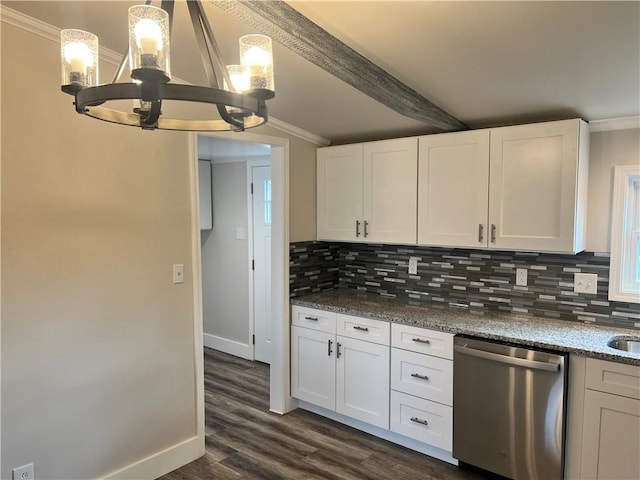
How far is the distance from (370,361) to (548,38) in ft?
6.93

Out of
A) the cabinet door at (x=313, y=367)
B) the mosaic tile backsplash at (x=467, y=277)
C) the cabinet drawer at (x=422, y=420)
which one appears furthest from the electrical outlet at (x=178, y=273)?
the cabinet drawer at (x=422, y=420)

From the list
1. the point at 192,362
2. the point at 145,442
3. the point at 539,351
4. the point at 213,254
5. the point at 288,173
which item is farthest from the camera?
the point at 213,254

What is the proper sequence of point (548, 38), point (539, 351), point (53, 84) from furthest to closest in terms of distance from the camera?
1. point (539, 351)
2. point (53, 84)
3. point (548, 38)

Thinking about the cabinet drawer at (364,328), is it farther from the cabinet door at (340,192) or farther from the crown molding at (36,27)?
the crown molding at (36,27)

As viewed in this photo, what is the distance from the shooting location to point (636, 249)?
264 cm

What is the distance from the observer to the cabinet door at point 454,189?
2.79m

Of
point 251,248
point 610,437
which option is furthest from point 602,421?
point 251,248

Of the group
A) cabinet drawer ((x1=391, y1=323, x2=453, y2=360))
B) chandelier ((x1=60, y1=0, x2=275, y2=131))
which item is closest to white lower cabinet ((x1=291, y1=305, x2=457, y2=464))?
cabinet drawer ((x1=391, y1=323, x2=453, y2=360))

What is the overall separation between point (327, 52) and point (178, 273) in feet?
5.06

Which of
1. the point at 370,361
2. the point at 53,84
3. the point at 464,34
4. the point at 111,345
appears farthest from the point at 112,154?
the point at 370,361

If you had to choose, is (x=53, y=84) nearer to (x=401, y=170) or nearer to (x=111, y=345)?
(x=111, y=345)

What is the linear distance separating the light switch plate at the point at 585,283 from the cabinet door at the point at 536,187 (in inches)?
10.3

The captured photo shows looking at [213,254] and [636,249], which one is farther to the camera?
[213,254]

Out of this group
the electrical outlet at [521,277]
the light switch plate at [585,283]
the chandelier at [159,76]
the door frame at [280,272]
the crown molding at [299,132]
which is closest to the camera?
the chandelier at [159,76]
